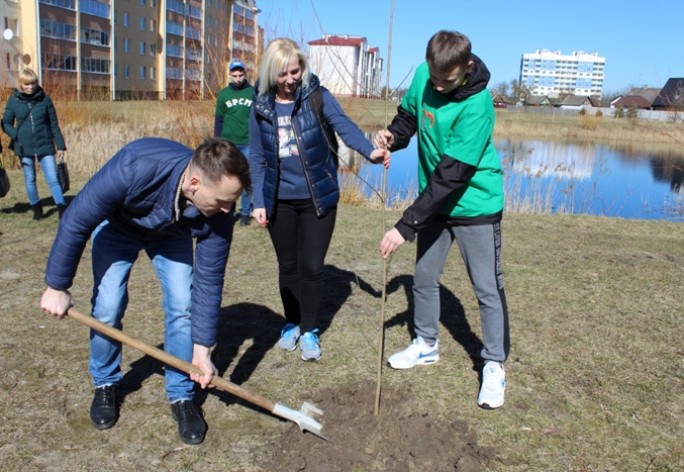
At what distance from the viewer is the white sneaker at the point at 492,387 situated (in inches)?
125

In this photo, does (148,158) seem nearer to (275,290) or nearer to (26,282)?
(275,290)

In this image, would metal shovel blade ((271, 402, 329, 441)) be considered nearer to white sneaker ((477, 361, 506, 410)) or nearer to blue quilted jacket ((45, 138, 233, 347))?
blue quilted jacket ((45, 138, 233, 347))

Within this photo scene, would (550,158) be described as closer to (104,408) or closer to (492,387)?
(492,387)

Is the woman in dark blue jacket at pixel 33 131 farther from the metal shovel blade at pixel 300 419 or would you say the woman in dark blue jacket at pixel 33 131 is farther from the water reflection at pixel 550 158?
the water reflection at pixel 550 158

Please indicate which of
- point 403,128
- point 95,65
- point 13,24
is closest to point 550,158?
point 403,128

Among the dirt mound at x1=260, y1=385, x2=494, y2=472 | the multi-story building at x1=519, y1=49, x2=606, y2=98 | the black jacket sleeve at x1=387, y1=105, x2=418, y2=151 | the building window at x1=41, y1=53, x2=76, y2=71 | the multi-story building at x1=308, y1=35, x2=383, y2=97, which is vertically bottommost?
the dirt mound at x1=260, y1=385, x2=494, y2=472

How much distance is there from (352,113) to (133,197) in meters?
9.02

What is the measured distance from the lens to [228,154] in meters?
2.26

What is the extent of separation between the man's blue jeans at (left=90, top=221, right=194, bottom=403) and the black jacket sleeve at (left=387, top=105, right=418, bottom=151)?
129 cm

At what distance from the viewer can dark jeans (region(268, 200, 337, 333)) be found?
140 inches

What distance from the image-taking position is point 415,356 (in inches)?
144

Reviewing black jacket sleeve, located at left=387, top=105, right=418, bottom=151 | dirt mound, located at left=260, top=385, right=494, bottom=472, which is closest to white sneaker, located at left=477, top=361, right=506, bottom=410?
dirt mound, located at left=260, top=385, right=494, bottom=472

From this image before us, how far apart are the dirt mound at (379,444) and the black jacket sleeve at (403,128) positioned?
57.5 inches

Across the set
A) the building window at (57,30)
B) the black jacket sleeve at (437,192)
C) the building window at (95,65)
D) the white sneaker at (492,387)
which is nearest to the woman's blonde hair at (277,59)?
the black jacket sleeve at (437,192)
